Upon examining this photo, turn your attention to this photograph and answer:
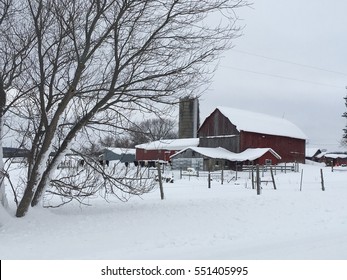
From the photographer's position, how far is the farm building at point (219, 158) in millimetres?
57250

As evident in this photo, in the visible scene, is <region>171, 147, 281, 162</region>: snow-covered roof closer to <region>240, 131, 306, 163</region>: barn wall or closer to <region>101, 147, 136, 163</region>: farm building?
<region>240, 131, 306, 163</region>: barn wall

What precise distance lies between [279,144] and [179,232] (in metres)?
57.2

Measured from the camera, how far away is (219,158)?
57312 millimetres

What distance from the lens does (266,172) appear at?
1932 inches

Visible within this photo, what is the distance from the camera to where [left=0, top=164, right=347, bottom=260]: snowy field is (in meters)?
A: 8.15

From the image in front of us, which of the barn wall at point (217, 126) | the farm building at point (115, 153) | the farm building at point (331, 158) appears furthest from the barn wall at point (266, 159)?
the farm building at point (331, 158)

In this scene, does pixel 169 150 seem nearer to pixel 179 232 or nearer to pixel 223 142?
pixel 223 142

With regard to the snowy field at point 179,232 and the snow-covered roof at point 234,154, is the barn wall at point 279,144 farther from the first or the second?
the snowy field at point 179,232

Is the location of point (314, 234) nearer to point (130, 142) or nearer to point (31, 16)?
point (130, 142)

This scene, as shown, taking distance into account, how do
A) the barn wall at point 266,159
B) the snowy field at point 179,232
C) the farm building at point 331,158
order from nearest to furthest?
the snowy field at point 179,232 → the barn wall at point 266,159 → the farm building at point 331,158

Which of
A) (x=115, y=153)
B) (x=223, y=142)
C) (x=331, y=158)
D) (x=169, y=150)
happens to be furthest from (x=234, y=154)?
(x=331, y=158)

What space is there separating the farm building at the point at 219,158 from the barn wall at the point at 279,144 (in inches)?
74.1

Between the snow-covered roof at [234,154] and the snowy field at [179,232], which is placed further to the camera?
the snow-covered roof at [234,154]
